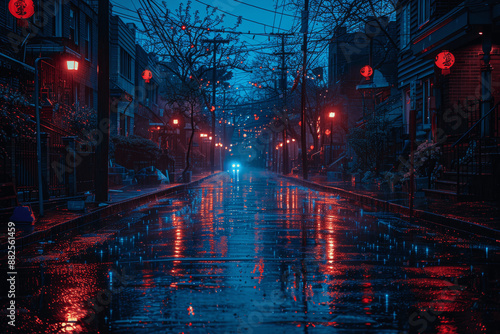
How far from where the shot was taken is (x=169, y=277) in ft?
22.6

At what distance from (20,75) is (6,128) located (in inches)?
297

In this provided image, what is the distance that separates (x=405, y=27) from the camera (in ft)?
103

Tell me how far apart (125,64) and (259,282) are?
122 ft

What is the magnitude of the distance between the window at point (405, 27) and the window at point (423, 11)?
10.9 feet

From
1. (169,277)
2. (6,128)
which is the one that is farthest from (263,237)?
(6,128)

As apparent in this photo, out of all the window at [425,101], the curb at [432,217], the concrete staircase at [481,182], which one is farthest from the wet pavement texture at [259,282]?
the window at [425,101]

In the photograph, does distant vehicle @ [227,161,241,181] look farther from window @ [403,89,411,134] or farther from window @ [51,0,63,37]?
window @ [51,0,63,37]

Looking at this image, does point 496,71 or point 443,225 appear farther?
point 496,71

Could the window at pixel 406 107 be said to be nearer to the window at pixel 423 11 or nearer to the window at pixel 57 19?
the window at pixel 423 11

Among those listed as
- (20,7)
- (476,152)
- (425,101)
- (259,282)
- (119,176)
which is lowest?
(259,282)

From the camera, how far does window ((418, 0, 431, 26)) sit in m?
26.3

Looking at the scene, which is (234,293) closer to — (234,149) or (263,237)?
(263,237)

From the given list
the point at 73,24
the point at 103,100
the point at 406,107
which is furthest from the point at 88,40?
the point at 406,107

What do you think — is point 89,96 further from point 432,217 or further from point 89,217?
point 432,217
